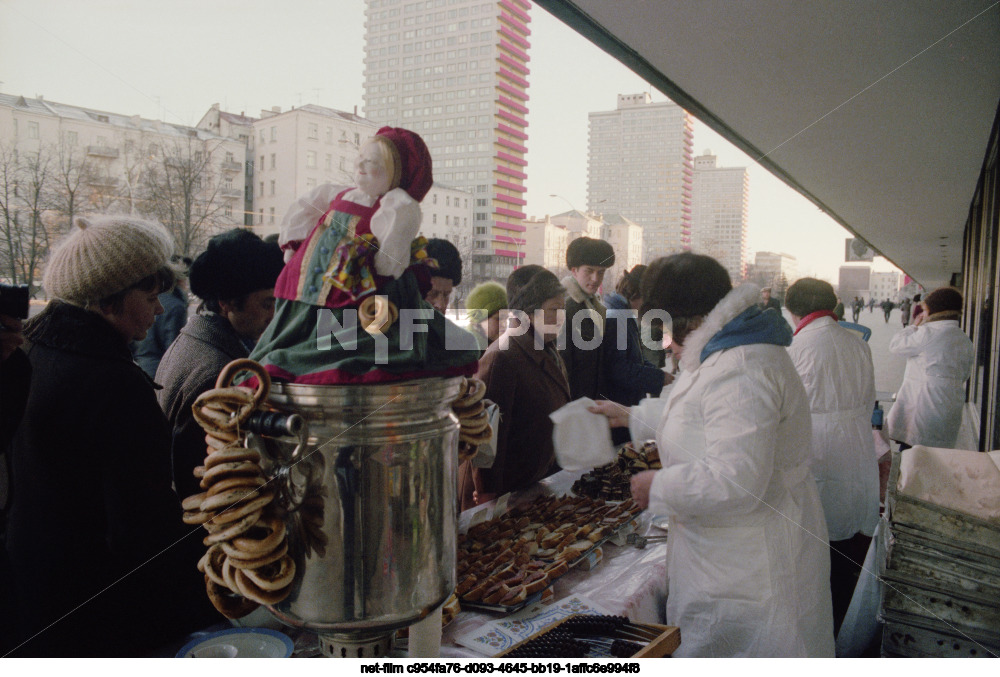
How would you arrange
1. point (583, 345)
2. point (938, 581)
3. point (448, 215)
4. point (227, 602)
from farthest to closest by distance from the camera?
point (583, 345)
point (938, 581)
point (448, 215)
point (227, 602)

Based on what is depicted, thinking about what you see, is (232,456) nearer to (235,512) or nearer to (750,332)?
(235,512)

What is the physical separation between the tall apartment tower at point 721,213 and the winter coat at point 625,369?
3.08 ft

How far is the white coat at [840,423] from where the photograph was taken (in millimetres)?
2334

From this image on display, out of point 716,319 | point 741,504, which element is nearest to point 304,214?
point 716,319

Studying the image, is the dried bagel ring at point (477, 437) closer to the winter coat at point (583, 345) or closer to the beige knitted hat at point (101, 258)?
the beige knitted hat at point (101, 258)

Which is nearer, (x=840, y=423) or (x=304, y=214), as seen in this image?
(x=304, y=214)

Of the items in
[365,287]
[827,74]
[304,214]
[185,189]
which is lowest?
[365,287]

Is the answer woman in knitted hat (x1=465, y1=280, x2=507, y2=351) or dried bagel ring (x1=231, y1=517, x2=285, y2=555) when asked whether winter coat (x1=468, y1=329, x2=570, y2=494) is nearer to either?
woman in knitted hat (x1=465, y1=280, x2=507, y2=351)

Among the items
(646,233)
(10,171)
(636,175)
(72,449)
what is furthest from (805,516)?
(10,171)

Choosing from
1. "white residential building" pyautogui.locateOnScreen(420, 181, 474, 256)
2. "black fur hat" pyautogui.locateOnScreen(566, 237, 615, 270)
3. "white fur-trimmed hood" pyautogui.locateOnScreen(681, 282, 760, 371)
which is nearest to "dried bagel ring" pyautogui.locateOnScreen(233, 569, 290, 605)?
"white residential building" pyautogui.locateOnScreen(420, 181, 474, 256)

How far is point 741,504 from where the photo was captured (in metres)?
1.23

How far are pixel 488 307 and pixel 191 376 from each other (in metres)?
1.41

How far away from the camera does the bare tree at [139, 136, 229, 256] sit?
48.1 inches

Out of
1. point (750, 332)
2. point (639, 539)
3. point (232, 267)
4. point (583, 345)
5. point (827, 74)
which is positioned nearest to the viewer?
point (750, 332)
